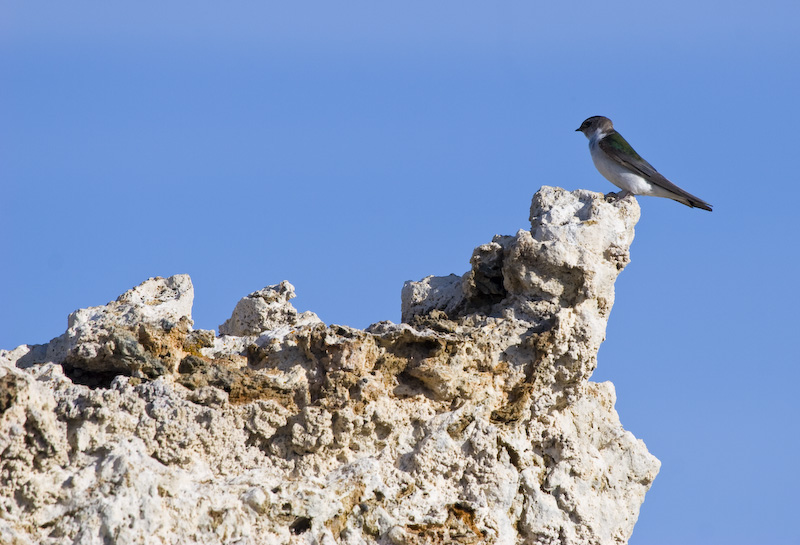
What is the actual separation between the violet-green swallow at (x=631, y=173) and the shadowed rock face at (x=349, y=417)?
2.71m

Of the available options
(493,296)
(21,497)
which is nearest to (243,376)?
(21,497)

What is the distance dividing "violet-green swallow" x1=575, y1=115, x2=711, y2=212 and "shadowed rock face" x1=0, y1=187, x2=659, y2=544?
2.71 metres

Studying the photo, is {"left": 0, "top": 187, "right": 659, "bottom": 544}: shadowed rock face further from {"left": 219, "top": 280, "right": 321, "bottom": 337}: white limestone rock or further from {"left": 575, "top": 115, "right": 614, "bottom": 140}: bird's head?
{"left": 575, "top": 115, "right": 614, "bottom": 140}: bird's head

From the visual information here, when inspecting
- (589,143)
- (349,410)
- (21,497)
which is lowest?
(21,497)

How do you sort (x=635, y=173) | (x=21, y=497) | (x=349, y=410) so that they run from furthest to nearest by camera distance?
(x=635, y=173), (x=349, y=410), (x=21, y=497)

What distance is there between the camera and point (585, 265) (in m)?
9.57

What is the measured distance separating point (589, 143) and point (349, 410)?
726cm

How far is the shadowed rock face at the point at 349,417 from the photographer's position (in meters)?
7.43

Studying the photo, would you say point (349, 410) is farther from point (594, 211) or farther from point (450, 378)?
point (594, 211)

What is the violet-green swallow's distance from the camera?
505 inches

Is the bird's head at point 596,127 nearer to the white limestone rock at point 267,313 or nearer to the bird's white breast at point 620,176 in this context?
the bird's white breast at point 620,176

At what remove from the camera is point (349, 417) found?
8484mm

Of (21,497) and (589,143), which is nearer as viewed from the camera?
(21,497)

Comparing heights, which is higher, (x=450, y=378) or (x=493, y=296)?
(x=493, y=296)
